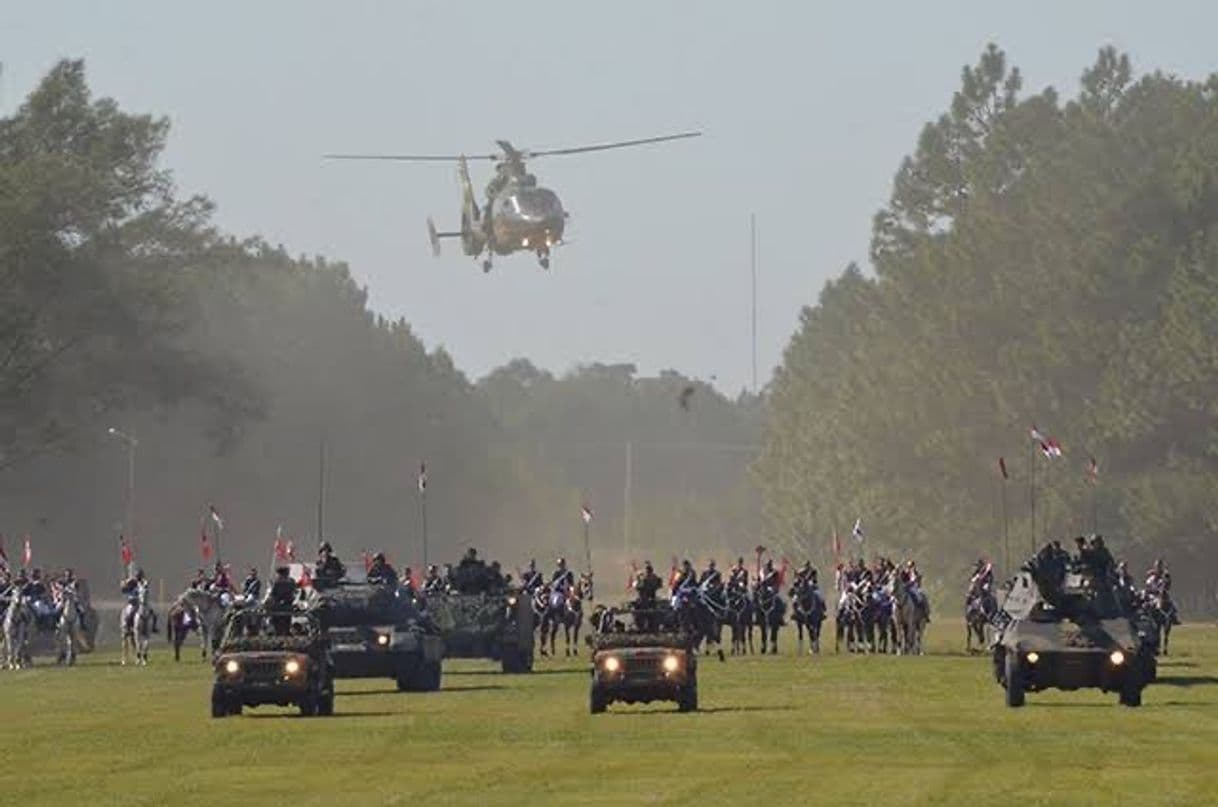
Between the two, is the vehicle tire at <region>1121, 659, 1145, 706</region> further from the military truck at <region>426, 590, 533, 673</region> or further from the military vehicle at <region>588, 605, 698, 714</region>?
the military truck at <region>426, 590, 533, 673</region>

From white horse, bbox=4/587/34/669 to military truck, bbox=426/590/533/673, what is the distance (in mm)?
12440

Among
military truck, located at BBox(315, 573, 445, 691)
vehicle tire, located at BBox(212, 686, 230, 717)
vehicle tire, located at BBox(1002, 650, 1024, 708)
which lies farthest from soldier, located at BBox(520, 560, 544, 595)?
vehicle tire, located at BBox(1002, 650, 1024, 708)

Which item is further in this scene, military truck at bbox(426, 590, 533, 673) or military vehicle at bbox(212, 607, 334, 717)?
military truck at bbox(426, 590, 533, 673)

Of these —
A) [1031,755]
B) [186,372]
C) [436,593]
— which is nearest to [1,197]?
[186,372]

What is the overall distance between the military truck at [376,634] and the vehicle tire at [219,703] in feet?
27.3

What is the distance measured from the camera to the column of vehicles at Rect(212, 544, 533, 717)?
175 feet

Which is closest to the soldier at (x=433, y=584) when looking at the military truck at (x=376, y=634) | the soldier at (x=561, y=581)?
the soldier at (x=561, y=581)

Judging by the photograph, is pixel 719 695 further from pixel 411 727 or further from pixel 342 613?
pixel 411 727

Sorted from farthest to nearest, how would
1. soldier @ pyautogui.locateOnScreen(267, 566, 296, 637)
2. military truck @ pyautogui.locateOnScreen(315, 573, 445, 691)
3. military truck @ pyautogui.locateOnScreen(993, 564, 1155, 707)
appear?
military truck @ pyautogui.locateOnScreen(315, 573, 445, 691)
soldier @ pyautogui.locateOnScreen(267, 566, 296, 637)
military truck @ pyautogui.locateOnScreen(993, 564, 1155, 707)

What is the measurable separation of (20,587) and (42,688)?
13104mm

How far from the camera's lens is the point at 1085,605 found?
5409 cm

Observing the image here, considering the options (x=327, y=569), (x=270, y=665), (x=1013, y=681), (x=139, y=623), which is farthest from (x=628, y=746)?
(x=139, y=623)

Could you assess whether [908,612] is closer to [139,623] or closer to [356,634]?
[139,623]

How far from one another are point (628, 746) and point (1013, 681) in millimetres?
10050
